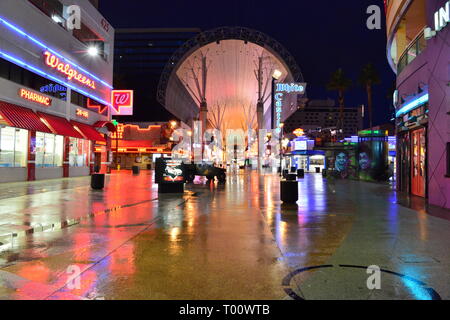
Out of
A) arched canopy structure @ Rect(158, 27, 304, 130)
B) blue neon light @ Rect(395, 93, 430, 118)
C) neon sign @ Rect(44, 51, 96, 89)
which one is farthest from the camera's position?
arched canopy structure @ Rect(158, 27, 304, 130)

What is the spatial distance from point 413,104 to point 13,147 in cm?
2333

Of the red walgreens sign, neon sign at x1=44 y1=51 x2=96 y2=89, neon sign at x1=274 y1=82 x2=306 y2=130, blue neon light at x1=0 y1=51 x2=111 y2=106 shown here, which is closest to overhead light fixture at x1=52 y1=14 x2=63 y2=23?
neon sign at x1=44 y1=51 x2=96 y2=89

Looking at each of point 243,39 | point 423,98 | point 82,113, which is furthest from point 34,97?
point 243,39

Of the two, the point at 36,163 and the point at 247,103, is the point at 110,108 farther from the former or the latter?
the point at 247,103

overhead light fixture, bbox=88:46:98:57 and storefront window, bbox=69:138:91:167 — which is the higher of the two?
overhead light fixture, bbox=88:46:98:57

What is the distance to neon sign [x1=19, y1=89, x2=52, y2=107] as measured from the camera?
23.6m

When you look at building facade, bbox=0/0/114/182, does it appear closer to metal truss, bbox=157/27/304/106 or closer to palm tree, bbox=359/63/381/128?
metal truss, bbox=157/27/304/106

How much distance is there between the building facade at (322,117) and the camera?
164 metres

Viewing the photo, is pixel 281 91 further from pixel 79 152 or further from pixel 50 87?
pixel 50 87

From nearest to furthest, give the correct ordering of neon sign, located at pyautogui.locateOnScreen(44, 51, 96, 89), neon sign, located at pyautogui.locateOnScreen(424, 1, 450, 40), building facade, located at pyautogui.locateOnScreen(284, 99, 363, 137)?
neon sign, located at pyautogui.locateOnScreen(424, 1, 450, 40) → neon sign, located at pyautogui.locateOnScreen(44, 51, 96, 89) → building facade, located at pyautogui.locateOnScreen(284, 99, 363, 137)

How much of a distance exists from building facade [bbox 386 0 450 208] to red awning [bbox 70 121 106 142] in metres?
24.7

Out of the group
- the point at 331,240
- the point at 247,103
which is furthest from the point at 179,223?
the point at 247,103

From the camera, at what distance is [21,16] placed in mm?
23062

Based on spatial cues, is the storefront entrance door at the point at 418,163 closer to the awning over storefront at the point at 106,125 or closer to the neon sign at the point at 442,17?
the neon sign at the point at 442,17
